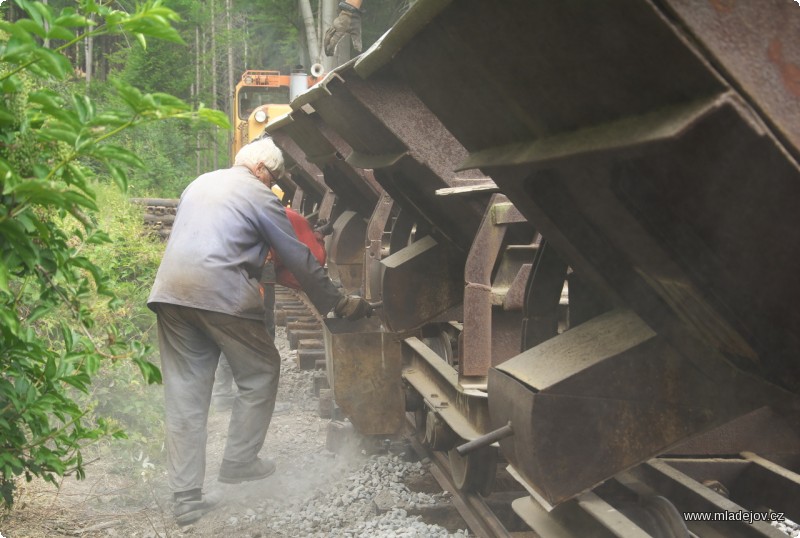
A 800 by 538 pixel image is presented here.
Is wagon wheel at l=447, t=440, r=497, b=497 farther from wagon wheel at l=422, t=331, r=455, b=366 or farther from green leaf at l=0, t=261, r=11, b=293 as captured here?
green leaf at l=0, t=261, r=11, b=293

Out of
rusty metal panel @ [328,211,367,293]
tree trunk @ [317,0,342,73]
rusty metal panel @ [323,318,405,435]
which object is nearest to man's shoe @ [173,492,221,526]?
rusty metal panel @ [323,318,405,435]

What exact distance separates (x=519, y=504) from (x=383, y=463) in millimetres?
2325

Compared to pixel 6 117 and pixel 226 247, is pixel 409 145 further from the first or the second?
pixel 6 117

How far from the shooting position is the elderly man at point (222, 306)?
5.66 meters

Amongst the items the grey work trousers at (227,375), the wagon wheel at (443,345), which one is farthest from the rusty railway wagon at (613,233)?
the grey work trousers at (227,375)

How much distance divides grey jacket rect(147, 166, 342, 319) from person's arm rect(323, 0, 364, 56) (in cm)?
900

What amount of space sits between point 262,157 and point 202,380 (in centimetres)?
150

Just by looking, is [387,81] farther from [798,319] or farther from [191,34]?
[191,34]

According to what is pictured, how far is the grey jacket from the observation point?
5.64 meters

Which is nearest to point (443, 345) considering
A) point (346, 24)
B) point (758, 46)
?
point (758, 46)

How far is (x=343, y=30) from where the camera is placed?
14.6 m

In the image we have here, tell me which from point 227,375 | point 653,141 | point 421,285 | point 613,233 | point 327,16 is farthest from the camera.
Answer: point 327,16

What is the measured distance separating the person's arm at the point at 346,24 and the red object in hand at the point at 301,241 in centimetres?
800

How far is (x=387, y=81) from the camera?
16.5ft
